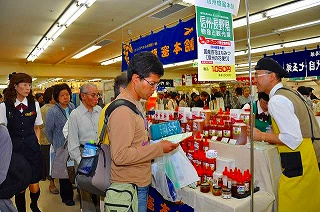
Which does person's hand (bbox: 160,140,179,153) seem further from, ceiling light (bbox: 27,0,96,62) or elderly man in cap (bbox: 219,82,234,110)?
elderly man in cap (bbox: 219,82,234,110)

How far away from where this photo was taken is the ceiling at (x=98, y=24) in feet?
19.0

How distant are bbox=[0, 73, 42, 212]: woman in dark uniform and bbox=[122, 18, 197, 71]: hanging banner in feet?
7.50

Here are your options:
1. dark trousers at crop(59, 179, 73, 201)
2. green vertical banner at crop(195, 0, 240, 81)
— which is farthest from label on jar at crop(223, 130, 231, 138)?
dark trousers at crop(59, 179, 73, 201)

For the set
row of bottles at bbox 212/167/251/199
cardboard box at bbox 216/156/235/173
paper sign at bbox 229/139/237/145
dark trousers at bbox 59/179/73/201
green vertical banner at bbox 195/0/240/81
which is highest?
A: green vertical banner at bbox 195/0/240/81

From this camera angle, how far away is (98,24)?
23.7 ft

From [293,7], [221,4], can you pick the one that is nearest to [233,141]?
[221,4]

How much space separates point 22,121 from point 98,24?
4731 millimetres

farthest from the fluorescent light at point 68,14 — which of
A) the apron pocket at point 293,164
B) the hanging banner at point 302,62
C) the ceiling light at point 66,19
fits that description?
the hanging banner at point 302,62

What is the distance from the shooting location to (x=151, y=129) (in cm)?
204

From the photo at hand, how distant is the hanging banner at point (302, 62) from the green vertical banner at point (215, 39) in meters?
4.96

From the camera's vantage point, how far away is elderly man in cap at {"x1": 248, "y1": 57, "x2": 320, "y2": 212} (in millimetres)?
2021

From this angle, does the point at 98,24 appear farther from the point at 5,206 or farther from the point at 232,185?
the point at 232,185

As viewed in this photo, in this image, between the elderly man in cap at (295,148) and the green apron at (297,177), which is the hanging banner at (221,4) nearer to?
the elderly man in cap at (295,148)

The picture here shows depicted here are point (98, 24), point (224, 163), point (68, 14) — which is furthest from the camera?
point (98, 24)
